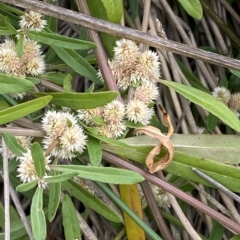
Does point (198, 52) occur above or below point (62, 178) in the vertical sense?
above

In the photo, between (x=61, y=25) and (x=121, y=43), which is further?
(x=61, y=25)

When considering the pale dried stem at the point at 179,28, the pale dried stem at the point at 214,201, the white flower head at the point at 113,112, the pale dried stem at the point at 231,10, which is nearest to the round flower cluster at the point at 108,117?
the white flower head at the point at 113,112

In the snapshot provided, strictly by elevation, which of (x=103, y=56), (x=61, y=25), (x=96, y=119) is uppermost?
(x=61, y=25)

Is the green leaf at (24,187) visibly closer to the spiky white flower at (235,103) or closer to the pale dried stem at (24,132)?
the pale dried stem at (24,132)

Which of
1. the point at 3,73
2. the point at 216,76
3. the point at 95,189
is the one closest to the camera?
the point at 3,73

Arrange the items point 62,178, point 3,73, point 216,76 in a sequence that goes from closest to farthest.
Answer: point 62,178
point 3,73
point 216,76

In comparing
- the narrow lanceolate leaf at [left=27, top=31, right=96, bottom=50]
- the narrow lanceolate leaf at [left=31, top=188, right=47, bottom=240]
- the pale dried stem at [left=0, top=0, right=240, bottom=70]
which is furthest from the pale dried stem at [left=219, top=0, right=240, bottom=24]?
the narrow lanceolate leaf at [left=31, top=188, right=47, bottom=240]

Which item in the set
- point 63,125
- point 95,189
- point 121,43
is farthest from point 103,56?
point 95,189

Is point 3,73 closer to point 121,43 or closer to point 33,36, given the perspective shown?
point 33,36
